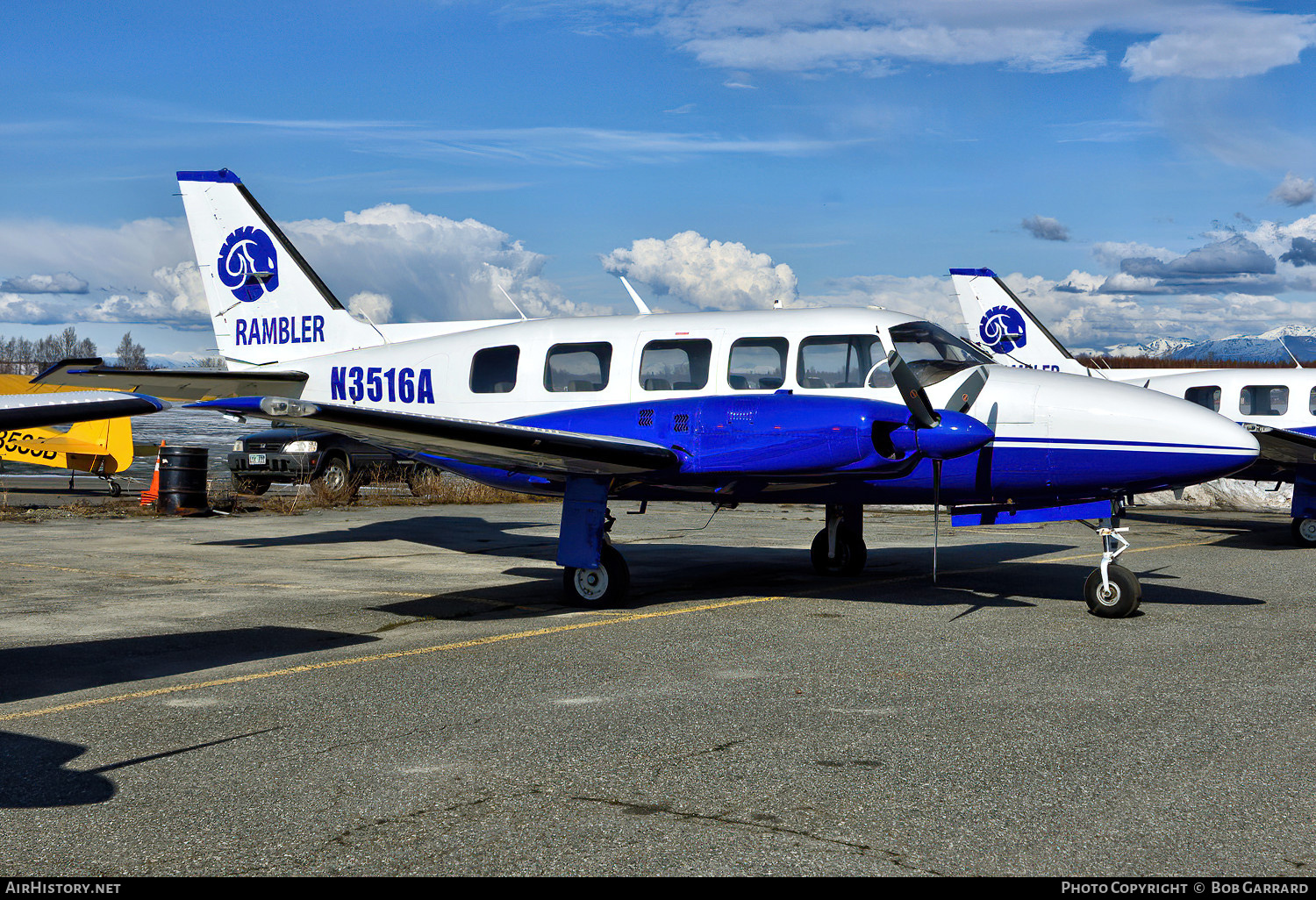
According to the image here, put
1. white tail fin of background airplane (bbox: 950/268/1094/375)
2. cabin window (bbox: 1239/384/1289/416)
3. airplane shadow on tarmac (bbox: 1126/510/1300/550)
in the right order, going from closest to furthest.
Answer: airplane shadow on tarmac (bbox: 1126/510/1300/550) < cabin window (bbox: 1239/384/1289/416) < white tail fin of background airplane (bbox: 950/268/1094/375)

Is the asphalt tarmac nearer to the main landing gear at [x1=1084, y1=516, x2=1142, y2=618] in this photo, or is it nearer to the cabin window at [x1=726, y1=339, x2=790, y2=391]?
the main landing gear at [x1=1084, y1=516, x2=1142, y2=618]

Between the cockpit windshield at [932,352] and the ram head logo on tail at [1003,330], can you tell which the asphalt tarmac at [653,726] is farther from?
the ram head logo on tail at [1003,330]

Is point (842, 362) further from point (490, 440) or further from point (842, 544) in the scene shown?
point (490, 440)

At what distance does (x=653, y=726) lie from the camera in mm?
6129

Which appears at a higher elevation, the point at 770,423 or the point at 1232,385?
the point at 1232,385

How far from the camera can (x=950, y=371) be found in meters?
10.3

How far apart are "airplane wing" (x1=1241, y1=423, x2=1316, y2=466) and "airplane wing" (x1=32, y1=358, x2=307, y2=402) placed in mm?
13131

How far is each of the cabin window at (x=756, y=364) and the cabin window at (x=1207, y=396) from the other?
11278 millimetres

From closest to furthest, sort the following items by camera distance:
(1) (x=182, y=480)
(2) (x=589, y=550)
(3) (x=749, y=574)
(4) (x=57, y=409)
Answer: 1. (4) (x=57, y=409)
2. (2) (x=589, y=550)
3. (3) (x=749, y=574)
4. (1) (x=182, y=480)

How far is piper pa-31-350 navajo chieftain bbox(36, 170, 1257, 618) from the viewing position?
9.40m

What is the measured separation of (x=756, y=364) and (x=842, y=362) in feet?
2.86

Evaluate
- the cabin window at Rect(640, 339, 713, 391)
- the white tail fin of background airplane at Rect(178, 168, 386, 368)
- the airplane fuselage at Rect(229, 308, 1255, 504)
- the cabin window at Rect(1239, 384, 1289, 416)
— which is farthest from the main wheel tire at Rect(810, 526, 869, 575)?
the cabin window at Rect(1239, 384, 1289, 416)

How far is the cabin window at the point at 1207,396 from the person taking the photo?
18.8m

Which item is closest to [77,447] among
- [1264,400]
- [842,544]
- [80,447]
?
[80,447]
